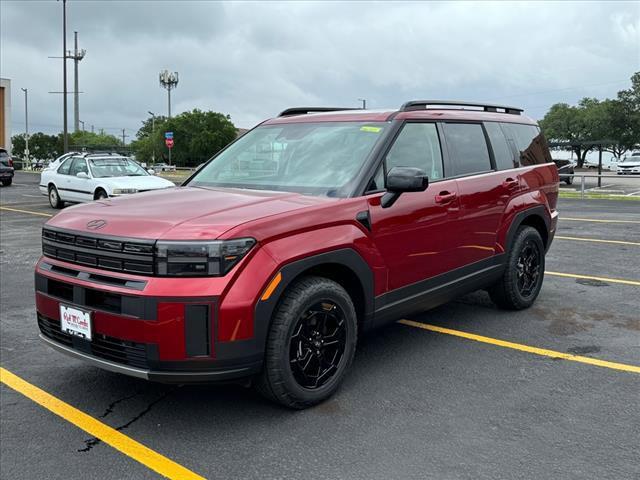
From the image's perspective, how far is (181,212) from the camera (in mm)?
3557

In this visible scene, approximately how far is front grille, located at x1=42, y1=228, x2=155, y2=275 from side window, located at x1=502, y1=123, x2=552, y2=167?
12.8 ft

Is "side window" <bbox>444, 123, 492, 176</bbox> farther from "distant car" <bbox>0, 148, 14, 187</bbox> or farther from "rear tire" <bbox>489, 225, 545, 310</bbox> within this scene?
"distant car" <bbox>0, 148, 14, 187</bbox>

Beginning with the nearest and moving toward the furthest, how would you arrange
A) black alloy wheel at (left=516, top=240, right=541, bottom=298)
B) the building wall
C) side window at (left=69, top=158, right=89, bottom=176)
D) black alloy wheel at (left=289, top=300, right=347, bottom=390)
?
1. black alloy wheel at (left=289, top=300, right=347, bottom=390)
2. black alloy wheel at (left=516, top=240, right=541, bottom=298)
3. side window at (left=69, top=158, right=89, bottom=176)
4. the building wall

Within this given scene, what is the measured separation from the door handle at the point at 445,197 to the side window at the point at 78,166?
13.1 meters

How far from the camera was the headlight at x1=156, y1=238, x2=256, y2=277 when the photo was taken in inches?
126

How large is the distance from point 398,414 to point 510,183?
274 centimetres

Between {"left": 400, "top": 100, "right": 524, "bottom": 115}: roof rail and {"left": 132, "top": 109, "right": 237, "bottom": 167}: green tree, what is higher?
{"left": 132, "top": 109, "right": 237, "bottom": 167}: green tree

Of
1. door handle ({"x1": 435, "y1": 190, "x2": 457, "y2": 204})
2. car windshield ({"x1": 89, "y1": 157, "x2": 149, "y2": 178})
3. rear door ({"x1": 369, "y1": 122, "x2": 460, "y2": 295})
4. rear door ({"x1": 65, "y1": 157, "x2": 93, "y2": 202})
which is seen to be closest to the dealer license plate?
rear door ({"x1": 369, "y1": 122, "x2": 460, "y2": 295})

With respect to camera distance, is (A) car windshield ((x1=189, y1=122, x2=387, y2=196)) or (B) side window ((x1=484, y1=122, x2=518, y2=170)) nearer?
(A) car windshield ((x1=189, y1=122, x2=387, y2=196))

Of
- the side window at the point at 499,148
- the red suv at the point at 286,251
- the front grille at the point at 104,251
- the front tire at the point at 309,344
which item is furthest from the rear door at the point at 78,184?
the front tire at the point at 309,344

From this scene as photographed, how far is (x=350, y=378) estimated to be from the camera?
166 inches

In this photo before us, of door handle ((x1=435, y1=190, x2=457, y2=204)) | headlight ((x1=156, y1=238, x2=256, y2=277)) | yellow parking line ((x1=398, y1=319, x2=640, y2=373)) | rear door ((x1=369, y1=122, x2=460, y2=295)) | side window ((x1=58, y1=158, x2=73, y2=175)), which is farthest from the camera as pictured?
side window ((x1=58, y1=158, x2=73, y2=175))

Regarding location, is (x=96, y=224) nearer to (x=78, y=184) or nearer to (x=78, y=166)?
(x=78, y=184)

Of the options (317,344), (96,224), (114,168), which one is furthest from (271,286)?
(114,168)
